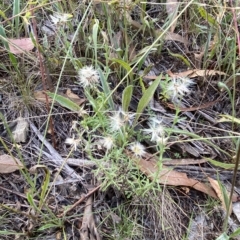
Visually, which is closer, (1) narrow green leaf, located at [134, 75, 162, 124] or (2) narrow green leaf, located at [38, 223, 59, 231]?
(2) narrow green leaf, located at [38, 223, 59, 231]

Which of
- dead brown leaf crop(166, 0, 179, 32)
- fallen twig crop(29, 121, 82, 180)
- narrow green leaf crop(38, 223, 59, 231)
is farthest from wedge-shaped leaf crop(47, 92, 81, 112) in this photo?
dead brown leaf crop(166, 0, 179, 32)

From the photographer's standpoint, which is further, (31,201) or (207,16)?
(207,16)

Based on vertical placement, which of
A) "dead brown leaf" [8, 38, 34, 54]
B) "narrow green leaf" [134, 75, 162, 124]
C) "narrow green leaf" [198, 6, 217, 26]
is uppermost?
"narrow green leaf" [198, 6, 217, 26]

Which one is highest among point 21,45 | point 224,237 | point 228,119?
point 21,45

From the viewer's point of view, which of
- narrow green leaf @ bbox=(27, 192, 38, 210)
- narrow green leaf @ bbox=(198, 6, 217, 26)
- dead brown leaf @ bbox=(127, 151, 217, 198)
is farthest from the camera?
narrow green leaf @ bbox=(198, 6, 217, 26)

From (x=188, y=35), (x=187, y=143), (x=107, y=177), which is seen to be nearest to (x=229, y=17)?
(x=188, y=35)

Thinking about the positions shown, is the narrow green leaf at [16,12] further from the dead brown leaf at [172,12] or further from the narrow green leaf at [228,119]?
the narrow green leaf at [228,119]

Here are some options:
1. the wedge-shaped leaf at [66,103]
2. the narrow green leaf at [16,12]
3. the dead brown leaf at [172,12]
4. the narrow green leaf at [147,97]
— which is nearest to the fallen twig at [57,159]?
the wedge-shaped leaf at [66,103]

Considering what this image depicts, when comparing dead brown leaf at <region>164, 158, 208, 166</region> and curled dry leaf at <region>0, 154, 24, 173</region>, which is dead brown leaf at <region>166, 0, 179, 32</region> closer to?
dead brown leaf at <region>164, 158, 208, 166</region>

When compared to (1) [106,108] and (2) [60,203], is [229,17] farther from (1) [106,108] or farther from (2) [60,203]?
(2) [60,203]

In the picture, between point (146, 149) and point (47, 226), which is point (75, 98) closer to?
point (146, 149)

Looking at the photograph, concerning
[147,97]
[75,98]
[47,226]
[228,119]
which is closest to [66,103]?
[75,98]
